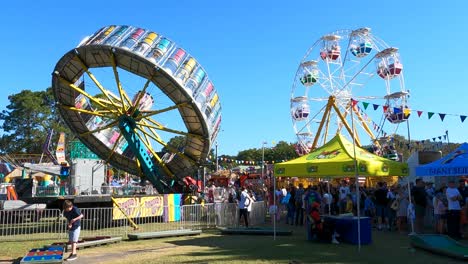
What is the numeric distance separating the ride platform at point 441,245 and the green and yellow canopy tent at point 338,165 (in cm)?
196

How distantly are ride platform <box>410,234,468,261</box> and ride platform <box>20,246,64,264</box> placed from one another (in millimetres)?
8620

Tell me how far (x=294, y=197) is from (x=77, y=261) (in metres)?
11.2

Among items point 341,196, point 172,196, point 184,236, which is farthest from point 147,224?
A: point 341,196

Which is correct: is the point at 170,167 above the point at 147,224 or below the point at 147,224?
above

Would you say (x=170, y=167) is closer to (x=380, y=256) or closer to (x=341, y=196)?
(x=341, y=196)

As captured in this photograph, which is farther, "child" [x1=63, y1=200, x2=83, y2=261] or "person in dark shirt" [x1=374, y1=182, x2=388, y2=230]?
"person in dark shirt" [x1=374, y1=182, x2=388, y2=230]

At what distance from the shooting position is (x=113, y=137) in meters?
26.5

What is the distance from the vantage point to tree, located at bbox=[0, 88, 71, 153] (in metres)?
56.7

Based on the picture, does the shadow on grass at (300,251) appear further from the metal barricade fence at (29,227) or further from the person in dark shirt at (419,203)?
the metal barricade fence at (29,227)

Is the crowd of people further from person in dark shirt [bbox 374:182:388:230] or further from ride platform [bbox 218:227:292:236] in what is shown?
ride platform [bbox 218:227:292:236]

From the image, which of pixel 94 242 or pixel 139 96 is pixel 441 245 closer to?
pixel 94 242

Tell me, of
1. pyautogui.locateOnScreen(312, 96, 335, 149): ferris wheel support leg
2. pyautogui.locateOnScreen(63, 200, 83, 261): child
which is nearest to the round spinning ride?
pyautogui.locateOnScreen(63, 200, 83, 261): child

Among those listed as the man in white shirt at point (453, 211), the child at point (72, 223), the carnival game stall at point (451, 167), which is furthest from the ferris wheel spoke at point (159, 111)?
the man in white shirt at point (453, 211)

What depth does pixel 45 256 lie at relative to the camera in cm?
933
